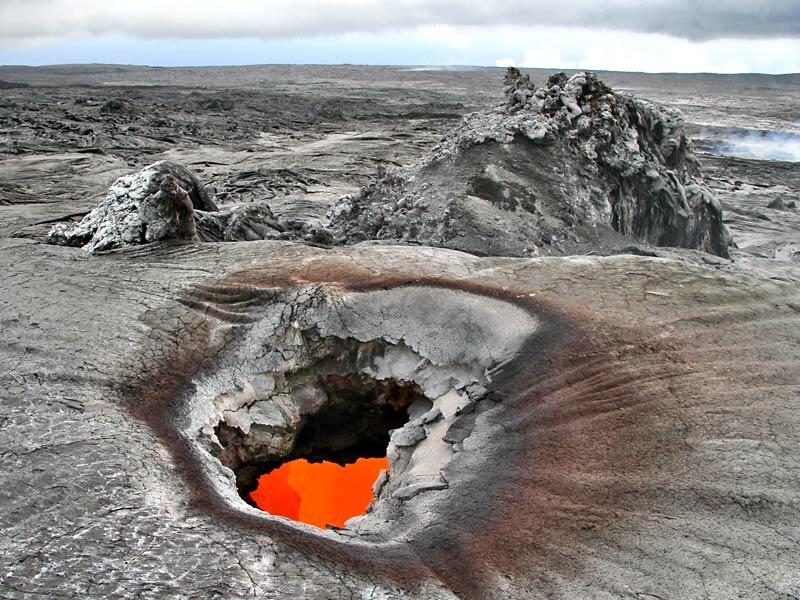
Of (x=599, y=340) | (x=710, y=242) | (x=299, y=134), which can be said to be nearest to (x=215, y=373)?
(x=599, y=340)

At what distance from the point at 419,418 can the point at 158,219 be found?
10.4 feet

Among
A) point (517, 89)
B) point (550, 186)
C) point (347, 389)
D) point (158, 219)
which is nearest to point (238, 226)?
point (158, 219)

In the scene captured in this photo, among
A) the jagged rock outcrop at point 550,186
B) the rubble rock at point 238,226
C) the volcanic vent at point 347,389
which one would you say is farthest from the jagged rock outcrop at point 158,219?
the volcanic vent at point 347,389

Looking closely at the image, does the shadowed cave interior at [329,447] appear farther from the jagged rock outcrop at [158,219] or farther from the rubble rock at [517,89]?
the rubble rock at [517,89]

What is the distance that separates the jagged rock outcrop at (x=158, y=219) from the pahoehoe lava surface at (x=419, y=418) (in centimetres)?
25

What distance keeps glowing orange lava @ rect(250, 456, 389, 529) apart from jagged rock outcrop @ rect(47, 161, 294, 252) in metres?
2.30

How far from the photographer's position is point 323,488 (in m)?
5.37

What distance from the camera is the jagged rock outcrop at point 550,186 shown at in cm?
721

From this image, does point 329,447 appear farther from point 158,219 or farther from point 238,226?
point 238,226

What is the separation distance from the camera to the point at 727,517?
3086 millimetres

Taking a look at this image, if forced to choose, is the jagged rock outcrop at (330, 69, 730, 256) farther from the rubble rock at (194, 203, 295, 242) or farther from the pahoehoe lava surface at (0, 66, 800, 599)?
the pahoehoe lava surface at (0, 66, 800, 599)

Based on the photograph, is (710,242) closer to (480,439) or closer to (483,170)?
(483,170)

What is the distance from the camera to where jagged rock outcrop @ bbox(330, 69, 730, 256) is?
721cm

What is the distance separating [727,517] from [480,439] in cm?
119
